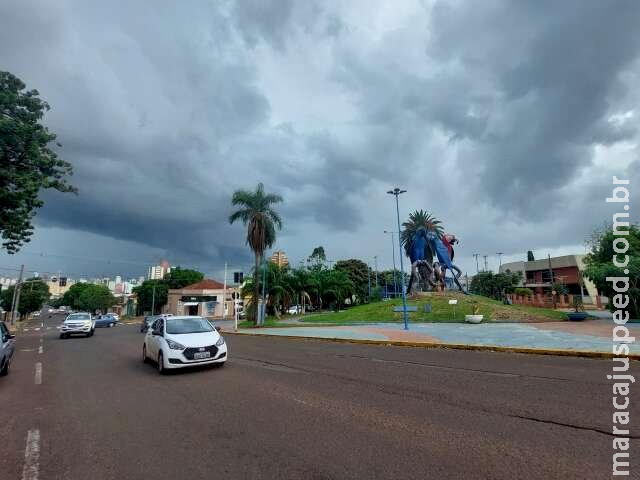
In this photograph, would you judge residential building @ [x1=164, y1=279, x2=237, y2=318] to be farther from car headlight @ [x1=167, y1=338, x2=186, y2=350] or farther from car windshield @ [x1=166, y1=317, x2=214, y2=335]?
car headlight @ [x1=167, y1=338, x2=186, y2=350]

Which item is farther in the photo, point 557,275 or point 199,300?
point 199,300

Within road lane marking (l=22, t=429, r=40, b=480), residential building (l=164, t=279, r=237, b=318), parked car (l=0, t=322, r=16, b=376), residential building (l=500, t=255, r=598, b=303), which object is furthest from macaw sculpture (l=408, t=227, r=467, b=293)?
road lane marking (l=22, t=429, r=40, b=480)

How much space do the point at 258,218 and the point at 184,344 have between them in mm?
24457

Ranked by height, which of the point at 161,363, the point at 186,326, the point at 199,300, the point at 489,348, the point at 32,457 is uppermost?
the point at 199,300

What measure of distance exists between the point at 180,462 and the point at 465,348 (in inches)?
492

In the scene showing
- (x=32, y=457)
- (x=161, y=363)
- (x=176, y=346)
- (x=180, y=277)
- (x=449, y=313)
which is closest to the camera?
(x=32, y=457)

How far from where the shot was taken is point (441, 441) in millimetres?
4609

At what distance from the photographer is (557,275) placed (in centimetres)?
6359

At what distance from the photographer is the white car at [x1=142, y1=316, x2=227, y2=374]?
9.62m

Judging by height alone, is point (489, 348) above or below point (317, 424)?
below

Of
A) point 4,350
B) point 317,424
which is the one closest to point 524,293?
point 317,424

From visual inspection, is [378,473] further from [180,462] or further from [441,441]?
[180,462]

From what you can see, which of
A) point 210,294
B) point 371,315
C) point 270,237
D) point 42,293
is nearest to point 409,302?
point 371,315

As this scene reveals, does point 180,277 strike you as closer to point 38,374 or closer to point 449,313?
point 449,313
